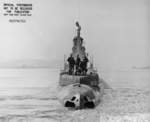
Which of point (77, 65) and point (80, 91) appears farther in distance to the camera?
point (77, 65)

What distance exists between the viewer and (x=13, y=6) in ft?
11.4

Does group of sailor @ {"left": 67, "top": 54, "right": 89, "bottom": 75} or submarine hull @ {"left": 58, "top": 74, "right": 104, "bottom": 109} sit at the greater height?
group of sailor @ {"left": 67, "top": 54, "right": 89, "bottom": 75}

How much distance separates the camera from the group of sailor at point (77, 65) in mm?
3496

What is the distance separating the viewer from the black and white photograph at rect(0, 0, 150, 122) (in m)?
3.43

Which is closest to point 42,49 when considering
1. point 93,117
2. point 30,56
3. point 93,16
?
point 30,56

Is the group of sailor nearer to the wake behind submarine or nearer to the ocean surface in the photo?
the wake behind submarine

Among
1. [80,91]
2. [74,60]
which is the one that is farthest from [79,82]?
[74,60]

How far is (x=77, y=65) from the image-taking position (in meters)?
3.52

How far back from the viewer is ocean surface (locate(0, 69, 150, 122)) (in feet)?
11.2

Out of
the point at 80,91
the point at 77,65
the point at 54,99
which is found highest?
the point at 77,65

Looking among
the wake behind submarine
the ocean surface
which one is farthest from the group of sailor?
the ocean surface

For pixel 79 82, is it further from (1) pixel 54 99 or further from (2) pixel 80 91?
(1) pixel 54 99

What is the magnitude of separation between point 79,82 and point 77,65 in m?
0.20

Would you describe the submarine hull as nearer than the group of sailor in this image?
Yes
